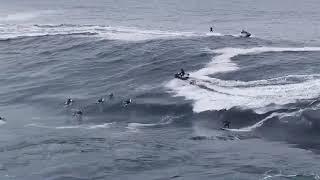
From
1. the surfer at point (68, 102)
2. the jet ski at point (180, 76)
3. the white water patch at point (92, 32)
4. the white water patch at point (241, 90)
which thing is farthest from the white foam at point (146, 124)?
the white water patch at point (92, 32)

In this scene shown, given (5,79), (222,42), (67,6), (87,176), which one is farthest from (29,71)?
(67,6)

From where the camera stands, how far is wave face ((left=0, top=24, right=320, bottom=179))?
152 ft

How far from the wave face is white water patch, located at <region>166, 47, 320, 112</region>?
127 millimetres

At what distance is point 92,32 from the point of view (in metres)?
105

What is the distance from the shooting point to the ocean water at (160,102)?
152 feet

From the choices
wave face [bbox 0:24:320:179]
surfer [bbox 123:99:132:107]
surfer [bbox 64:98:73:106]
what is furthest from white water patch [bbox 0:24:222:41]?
surfer [bbox 123:99:132:107]

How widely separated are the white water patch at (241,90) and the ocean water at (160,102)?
0.37 ft

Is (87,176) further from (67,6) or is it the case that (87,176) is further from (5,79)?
(67,6)

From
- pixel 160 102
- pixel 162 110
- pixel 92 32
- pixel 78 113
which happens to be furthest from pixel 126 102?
pixel 92 32

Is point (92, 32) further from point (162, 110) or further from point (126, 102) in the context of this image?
point (162, 110)

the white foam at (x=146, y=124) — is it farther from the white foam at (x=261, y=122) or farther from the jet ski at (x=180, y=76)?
the jet ski at (x=180, y=76)

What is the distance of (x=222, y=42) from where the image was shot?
89062mm

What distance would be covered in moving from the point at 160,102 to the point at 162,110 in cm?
198

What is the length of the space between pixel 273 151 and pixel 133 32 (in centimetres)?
5918
